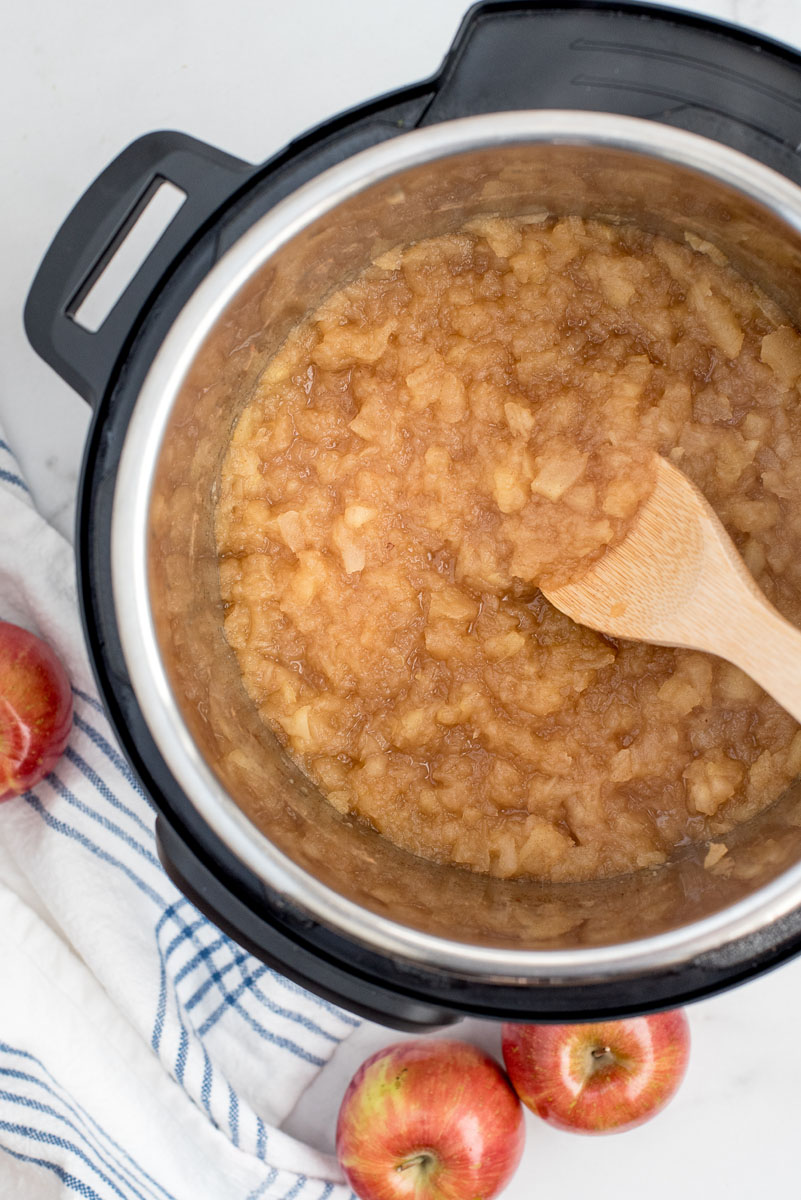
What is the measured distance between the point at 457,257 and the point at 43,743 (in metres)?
1.22

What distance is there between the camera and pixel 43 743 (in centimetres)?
202

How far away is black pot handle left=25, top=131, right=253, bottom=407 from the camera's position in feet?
4.99

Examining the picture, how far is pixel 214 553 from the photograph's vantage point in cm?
195

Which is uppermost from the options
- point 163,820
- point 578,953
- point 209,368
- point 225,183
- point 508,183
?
point 508,183

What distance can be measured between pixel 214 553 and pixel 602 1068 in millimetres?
1279

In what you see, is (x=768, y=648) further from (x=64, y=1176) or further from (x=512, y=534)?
(x=64, y=1176)

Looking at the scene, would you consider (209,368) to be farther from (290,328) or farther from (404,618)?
(404,618)

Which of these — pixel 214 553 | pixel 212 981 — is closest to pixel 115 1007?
pixel 212 981

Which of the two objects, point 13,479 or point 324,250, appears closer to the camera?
point 324,250

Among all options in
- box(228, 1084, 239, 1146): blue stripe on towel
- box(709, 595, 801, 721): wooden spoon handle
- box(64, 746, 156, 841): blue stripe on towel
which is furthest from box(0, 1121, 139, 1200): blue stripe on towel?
box(709, 595, 801, 721): wooden spoon handle

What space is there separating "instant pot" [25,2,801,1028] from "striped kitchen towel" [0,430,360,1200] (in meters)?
0.51

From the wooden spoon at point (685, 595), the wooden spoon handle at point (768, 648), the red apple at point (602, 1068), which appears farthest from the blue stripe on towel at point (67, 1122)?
the wooden spoon handle at point (768, 648)

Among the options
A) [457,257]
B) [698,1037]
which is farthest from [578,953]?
[457,257]

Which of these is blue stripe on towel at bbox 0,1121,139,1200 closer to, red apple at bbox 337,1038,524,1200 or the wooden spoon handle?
red apple at bbox 337,1038,524,1200
